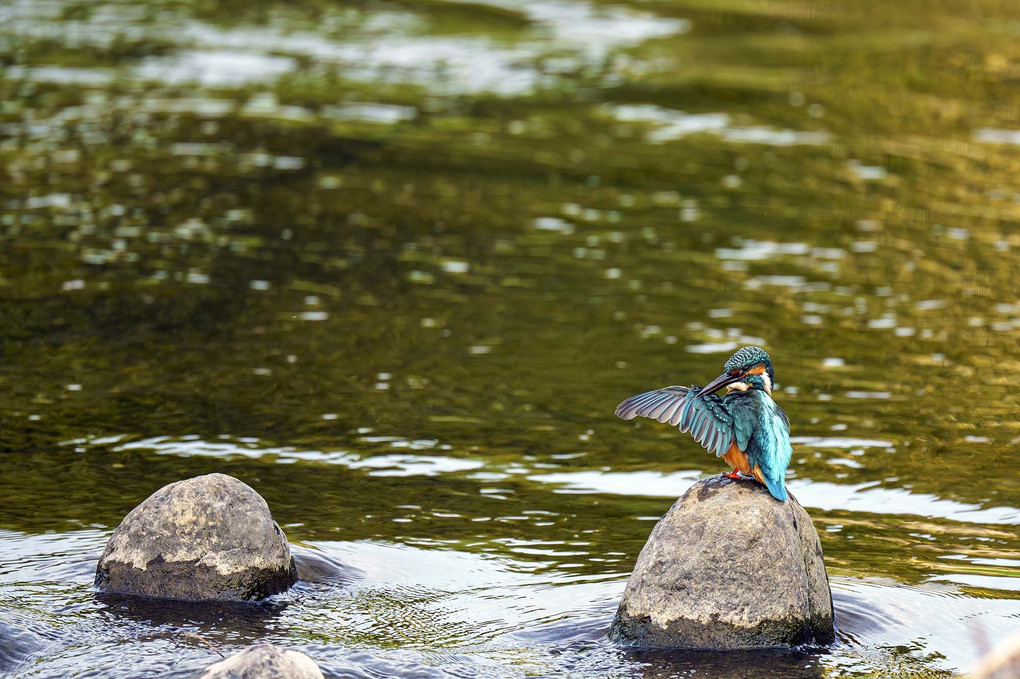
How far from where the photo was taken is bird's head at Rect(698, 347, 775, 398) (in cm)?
715

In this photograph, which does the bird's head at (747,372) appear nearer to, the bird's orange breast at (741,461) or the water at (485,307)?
the bird's orange breast at (741,461)

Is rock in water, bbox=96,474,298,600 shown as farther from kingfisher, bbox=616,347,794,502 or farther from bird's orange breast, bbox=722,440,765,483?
bird's orange breast, bbox=722,440,765,483

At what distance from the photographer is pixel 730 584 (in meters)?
6.93

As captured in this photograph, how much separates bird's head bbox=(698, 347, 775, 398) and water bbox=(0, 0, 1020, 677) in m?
1.29

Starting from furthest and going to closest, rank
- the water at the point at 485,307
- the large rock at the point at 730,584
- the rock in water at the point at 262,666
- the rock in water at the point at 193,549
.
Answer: the water at the point at 485,307 < the rock in water at the point at 193,549 < the large rock at the point at 730,584 < the rock in water at the point at 262,666

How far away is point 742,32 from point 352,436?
16957 mm

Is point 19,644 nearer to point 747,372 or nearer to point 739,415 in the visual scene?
point 739,415

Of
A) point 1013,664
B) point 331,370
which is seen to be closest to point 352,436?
point 331,370

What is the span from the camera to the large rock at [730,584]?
692cm

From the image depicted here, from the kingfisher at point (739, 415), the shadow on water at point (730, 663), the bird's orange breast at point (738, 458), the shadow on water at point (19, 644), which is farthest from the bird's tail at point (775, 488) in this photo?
the shadow on water at point (19, 644)

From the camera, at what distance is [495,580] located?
785 centimetres

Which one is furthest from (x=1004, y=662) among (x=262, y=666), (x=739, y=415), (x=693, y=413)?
(x=693, y=413)

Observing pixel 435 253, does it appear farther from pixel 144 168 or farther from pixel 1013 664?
pixel 1013 664

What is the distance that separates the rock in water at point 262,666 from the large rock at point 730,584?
1839 mm
